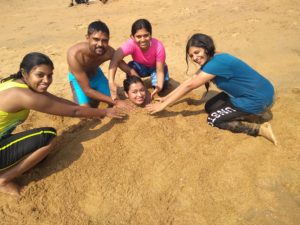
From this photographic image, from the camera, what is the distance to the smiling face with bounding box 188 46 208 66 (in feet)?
8.75

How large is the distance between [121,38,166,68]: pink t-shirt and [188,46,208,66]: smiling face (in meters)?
0.93

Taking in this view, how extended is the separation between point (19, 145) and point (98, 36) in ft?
4.42

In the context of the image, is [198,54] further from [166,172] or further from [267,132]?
[166,172]

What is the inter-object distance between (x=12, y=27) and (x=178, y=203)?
6.76m

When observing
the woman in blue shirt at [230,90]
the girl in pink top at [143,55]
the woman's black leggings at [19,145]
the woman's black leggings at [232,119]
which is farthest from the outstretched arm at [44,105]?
the woman's black leggings at [232,119]

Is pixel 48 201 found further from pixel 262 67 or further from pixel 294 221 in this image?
pixel 262 67

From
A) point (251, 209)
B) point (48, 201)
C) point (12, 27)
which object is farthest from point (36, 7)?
point (251, 209)

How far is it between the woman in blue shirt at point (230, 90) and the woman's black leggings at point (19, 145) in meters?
1.04

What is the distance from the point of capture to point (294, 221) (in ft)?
6.86

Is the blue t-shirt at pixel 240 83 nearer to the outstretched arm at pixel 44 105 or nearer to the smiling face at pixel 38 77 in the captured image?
the outstretched arm at pixel 44 105

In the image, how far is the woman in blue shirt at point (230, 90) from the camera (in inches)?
105

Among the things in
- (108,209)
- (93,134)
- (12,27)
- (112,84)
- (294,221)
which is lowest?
(294,221)

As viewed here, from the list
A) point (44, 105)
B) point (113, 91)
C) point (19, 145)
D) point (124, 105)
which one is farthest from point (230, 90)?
point (19, 145)

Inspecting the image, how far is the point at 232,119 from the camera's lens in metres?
3.01
